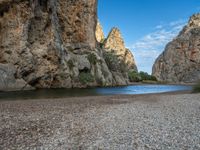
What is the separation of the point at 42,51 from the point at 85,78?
15266 millimetres

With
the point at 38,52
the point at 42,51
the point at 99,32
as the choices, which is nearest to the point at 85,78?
the point at 42,51

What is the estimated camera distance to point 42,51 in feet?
185

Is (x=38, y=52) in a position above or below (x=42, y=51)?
below

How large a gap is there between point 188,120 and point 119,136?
15.7 ft

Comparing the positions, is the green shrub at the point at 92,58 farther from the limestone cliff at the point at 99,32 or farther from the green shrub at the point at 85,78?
the limestone cliff at the point at 99,32

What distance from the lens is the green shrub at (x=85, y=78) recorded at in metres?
65.7

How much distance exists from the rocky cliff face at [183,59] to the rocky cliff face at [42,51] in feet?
254

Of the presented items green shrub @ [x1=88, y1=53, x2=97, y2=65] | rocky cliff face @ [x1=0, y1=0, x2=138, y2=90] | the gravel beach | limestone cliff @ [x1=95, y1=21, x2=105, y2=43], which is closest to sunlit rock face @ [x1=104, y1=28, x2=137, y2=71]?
limestone cliff @ [x1=95, y1=21, x2=105, y2=43]

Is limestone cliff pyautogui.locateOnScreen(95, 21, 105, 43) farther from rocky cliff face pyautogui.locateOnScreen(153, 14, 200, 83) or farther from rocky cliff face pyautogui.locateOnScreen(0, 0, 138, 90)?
rocky cliff face pyautogui.locateOnScreen(0, 0, 138, 90)

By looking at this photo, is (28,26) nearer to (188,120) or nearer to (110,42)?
(188,120)

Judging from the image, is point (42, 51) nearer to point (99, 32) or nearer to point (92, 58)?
point (92, 58)

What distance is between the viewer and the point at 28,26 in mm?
53719

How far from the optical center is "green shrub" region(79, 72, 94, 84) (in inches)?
2586

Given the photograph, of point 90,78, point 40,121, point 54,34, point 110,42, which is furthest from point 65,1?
point 110,42
